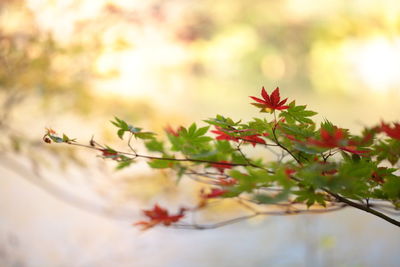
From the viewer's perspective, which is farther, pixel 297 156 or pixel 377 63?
pixel 377 63

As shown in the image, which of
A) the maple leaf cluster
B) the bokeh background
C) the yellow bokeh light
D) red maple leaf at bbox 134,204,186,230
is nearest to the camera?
the maple leaf cluster

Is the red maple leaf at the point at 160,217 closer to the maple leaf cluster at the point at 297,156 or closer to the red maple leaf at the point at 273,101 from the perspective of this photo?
the maple leaf cluster at the point at 297,156

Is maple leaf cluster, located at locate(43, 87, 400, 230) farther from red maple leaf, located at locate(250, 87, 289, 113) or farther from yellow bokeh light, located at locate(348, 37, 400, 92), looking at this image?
yellow bokeh light, located at locate(348, 37, 400, 92)

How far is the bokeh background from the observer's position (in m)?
1.78

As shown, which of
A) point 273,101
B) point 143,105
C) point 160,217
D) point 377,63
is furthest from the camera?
point 377,63

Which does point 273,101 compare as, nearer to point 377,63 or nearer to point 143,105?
point 143,105

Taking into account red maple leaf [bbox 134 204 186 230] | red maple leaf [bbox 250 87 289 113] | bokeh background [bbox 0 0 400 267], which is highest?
bokeh background [bbox 0 0 400 267]

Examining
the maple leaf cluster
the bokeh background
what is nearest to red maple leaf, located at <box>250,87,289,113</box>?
the maple leaf cluster

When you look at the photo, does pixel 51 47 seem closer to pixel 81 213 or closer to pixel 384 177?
pixel 81 213

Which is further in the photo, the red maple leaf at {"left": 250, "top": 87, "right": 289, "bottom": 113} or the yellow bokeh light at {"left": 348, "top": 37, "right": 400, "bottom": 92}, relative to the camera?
the yellow bokeh light at {"left": 348, "top": 37, "right": 400, "bottom": 92}

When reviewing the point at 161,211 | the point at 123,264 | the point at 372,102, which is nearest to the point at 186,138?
the point at 161,211

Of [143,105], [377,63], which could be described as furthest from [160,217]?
[377,63]

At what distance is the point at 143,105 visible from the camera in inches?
82.9

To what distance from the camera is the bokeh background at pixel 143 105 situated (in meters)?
1.78
